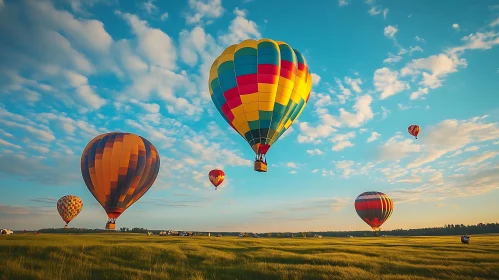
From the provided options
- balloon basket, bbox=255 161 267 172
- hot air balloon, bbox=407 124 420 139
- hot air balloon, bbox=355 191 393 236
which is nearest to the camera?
balloon basket, bbox=255 161 267 172

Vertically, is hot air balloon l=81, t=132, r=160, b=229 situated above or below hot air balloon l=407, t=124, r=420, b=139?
below

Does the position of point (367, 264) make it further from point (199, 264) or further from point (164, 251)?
point (164, 251)

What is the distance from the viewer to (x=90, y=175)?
1822 inches

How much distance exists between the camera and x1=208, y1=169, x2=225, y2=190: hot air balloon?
62000 mm

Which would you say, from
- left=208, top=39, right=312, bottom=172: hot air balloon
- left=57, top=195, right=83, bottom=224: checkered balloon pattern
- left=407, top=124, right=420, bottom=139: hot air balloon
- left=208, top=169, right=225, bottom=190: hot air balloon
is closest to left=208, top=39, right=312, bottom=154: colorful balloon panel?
left=208, top=39, right=312, bottom=172: hot air balloon

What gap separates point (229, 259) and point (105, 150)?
115 feet

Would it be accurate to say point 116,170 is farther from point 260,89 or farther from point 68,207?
point 68,207

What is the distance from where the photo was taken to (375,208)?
243 ft

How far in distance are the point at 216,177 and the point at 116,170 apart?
2208 centimetres

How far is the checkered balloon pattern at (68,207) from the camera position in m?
70.8

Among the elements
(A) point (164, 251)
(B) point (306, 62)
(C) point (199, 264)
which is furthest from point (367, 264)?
(B) point (306, 62)

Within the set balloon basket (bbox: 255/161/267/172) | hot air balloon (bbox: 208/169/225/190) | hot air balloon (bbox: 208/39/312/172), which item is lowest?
balloon basket (bbox: 255/161/267/172)

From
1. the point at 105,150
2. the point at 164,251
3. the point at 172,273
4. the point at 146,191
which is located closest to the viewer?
the point at 172,273

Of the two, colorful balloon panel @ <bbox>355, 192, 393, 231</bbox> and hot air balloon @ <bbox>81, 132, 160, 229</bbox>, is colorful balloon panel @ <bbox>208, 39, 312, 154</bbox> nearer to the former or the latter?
hot air balloon @ <bbox>81, 132, 160, 229</bbox>
